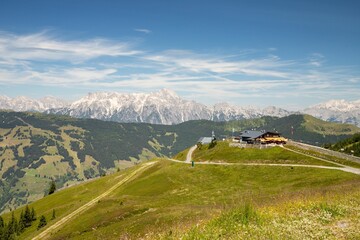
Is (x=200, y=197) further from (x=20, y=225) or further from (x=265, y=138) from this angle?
(x=265, y=138)

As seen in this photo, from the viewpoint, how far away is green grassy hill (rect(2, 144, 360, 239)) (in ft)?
48.0

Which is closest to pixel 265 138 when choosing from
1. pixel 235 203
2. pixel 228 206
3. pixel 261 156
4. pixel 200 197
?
pixel 261 156

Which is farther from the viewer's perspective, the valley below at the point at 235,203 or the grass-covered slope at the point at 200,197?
the grass-covered slope at the point at 200,197

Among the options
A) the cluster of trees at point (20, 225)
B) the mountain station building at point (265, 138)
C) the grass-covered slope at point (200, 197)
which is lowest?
the cluster of trees at point (20, 225)

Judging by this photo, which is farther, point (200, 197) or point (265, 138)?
point (265, 138)

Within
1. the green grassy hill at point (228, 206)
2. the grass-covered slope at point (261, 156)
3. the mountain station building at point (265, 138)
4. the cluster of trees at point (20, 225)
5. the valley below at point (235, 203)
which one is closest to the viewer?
the green grassy hill at point (228, 206)

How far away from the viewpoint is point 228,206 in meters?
21.7

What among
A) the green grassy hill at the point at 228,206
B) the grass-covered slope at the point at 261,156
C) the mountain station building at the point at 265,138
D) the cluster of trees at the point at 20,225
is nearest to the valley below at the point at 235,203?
the green grassy hill at the point at 228,206

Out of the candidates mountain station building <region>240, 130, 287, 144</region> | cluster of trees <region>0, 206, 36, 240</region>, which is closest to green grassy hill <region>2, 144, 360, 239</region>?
cluster of trees <region>0, 206, 36, 240</region>

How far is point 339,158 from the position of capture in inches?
3529

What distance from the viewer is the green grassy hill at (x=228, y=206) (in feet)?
48.0

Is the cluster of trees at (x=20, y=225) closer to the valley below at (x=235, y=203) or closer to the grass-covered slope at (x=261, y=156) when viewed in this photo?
the valley below at (x=235, y=203)

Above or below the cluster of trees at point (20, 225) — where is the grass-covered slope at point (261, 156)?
above

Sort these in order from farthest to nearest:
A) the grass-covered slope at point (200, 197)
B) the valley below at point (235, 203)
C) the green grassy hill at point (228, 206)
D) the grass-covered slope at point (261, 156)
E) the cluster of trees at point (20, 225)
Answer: the cluster of trees at point (20, 225) → the grass-covered slope at point (261, 156) → the grass-covered slope at point (200, 197) → the valley below at point (235, 203) → the green grassy hill at point (228, 206)
